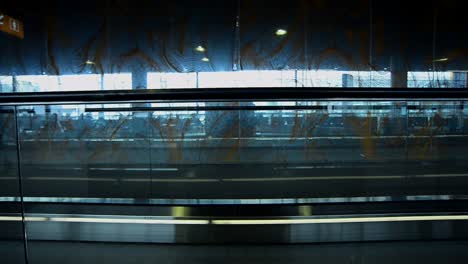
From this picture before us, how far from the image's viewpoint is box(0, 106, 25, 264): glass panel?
217 centimetres

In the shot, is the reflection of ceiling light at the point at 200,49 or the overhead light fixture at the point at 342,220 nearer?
the overhead light fixture at the point at 342,220

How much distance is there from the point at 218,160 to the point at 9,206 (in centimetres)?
292

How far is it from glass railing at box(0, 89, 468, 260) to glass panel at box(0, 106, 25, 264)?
0.04 feet

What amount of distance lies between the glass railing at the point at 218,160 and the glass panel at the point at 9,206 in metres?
0.01

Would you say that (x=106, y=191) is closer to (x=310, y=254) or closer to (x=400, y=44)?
(x=310, y=254)

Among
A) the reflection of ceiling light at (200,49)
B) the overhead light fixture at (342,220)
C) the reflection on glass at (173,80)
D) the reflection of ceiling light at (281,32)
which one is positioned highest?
the reflection of ceiling light at (281,32)

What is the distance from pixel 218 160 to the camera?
4.93 meters

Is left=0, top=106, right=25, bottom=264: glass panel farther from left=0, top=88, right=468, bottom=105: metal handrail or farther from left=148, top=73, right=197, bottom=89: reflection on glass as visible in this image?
left=148, top=73, right=197, bottom=89: reflection on glass

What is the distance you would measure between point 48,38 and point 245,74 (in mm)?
3636

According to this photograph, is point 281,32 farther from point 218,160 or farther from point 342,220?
point 342,220

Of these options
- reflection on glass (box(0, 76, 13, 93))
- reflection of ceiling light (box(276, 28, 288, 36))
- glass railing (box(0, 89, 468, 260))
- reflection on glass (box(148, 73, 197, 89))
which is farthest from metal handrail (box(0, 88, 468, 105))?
reflection on glass (box(0, 76, 13, 93))

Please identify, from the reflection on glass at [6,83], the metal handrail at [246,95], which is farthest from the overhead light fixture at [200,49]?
the metal handrail at [246,95]

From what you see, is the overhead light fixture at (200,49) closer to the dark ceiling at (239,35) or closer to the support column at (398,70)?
the dark ceiling at (239,35)

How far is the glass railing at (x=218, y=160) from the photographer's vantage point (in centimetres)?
242
